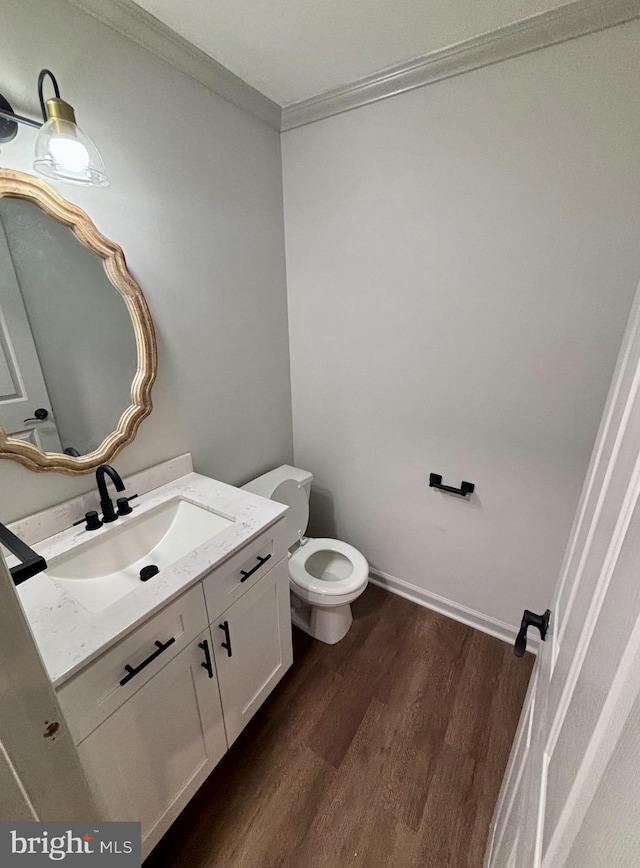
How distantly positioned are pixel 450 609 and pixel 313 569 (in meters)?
0.76

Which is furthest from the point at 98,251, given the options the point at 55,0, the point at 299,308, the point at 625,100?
the point at 625,100

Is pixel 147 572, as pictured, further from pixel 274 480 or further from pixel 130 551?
pixel 274 480

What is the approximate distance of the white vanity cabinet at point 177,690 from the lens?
791 mm

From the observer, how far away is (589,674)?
421 millimetres

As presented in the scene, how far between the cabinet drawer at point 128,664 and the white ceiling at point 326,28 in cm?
169

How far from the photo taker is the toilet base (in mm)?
1677

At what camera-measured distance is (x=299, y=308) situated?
71.2 inches

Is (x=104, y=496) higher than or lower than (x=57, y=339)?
lower

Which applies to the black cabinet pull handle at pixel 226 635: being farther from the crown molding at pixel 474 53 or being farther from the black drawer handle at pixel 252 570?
the crown molding at pixel 474 53

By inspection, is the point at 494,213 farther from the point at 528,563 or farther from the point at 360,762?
the point at 360,762

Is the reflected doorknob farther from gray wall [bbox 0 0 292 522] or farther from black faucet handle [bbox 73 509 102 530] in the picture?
black faucet handle [bbox 73 509 102 530]

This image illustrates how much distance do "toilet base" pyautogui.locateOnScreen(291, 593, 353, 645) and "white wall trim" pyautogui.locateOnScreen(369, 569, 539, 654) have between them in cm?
35

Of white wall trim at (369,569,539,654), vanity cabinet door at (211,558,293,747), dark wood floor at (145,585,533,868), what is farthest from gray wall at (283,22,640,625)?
vanity cabinet door at (211,558,293,747)

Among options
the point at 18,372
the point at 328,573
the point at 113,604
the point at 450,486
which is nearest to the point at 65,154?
the point at 18,372
